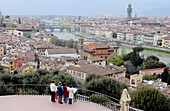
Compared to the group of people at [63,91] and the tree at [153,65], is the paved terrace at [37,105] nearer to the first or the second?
the group of people at [63,91]

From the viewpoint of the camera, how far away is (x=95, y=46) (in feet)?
44.4

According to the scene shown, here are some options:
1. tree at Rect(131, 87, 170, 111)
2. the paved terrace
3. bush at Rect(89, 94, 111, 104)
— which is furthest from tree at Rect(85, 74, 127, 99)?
the paved terrace

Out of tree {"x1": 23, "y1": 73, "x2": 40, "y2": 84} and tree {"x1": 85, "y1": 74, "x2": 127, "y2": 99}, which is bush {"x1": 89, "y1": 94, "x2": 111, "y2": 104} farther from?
tree {"x1": 23, "y1": 73, "x2": 40, "y2": 84}

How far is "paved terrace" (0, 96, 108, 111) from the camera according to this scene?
2.72m

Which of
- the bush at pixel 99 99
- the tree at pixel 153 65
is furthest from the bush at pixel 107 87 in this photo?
the tree at pixel 153 65

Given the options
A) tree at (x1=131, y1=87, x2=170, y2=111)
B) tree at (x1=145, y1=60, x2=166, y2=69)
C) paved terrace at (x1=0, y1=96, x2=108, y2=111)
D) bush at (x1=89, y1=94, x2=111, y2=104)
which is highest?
paved terrace at (x1=0, y1=96, x2=108, y2=111)

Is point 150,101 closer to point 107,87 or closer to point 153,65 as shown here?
point 107,87

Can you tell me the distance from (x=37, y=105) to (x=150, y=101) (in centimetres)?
217

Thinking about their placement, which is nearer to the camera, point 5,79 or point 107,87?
point 107,87

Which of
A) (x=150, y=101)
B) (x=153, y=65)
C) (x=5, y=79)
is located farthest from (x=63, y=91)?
(x=153, y=65)

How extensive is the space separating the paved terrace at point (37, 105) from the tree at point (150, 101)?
148 cm

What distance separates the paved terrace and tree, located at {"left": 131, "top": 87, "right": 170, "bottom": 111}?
1.48 metres

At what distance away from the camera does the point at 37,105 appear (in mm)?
2885

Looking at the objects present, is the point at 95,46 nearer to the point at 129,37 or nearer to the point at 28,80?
the point at 28,80
